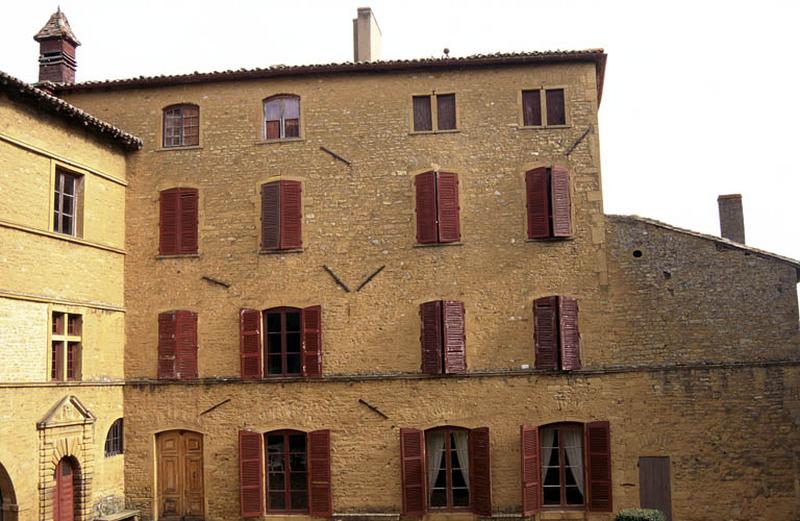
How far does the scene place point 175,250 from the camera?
736 inches

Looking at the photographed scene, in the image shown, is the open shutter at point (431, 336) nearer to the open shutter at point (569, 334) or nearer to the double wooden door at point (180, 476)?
the open shutter at point (569, 334)

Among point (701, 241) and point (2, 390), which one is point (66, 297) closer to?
point (2, 390)

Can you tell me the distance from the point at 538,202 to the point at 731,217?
567 centimetres

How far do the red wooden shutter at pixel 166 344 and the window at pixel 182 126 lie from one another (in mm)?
4105

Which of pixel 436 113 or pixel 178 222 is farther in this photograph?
pixel 178 222

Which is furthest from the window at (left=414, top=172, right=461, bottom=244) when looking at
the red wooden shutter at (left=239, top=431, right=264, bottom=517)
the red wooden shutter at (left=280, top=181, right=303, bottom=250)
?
the red wooden shutter at (left=239, top=431, right=264, bottom=517)

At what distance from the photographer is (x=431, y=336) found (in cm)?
1778

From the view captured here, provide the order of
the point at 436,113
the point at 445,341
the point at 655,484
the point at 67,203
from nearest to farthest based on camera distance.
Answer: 1. the point at 67,203
2. the point at 655,484
3. the point at 445,341
4. the point at 436,113

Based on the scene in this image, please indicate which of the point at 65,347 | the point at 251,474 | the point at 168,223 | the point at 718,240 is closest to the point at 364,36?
the point at 168,223

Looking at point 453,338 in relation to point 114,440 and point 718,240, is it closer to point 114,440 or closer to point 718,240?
point 718,240

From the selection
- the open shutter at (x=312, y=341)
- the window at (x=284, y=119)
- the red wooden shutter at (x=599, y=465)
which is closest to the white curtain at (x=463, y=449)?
the red wooden shutter at (x=599, y=465)

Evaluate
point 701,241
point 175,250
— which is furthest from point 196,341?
point 701,241

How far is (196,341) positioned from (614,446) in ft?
31.7

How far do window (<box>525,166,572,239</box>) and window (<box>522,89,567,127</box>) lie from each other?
1207mm
